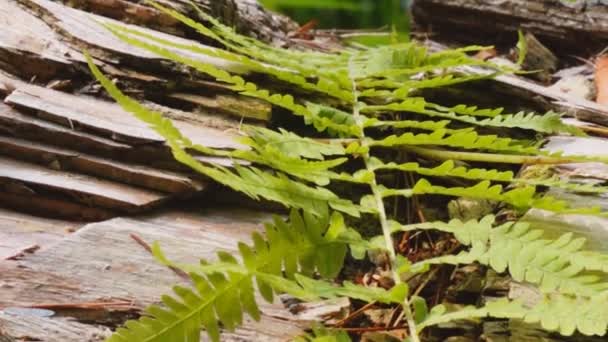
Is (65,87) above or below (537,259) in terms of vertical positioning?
above

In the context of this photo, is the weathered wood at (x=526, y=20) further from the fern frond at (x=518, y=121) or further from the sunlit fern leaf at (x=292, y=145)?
the sunlit fern leaf at (x=292, y=145)

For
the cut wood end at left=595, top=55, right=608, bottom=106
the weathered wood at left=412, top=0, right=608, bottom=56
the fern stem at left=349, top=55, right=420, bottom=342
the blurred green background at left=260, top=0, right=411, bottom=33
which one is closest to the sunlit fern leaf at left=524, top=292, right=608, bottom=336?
the fern stem at left=349, top=55, right=420, bottom=342

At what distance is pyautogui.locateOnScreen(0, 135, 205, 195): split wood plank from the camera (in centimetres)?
146

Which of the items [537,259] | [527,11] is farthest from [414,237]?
[527,11]

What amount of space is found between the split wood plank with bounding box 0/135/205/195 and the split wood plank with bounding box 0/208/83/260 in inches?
5.0

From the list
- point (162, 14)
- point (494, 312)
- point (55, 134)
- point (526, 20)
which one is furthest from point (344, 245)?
point (526, 20)

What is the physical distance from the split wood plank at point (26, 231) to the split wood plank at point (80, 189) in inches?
2.2

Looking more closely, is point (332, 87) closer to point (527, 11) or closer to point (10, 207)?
point (10, 207)

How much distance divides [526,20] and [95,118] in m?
1.66

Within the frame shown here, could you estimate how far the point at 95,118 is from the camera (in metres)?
1.53

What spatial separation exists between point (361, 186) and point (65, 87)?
2.42 ft

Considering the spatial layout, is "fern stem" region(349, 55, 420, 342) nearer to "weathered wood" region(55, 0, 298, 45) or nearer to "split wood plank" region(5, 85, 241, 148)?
"split wood plank" region(5, 85, 241, 148)

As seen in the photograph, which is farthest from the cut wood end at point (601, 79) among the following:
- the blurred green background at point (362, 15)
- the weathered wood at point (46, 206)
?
the blurred green background at point (362, 15)

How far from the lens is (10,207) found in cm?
142
